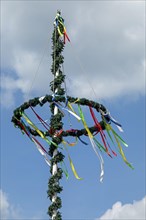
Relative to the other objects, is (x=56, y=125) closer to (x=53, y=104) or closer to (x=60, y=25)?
(x=53, y=104)

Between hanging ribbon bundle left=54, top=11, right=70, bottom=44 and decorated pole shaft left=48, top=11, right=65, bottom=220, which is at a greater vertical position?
hanging ribbon bundle left=54, top=11, right=70, bottom=44

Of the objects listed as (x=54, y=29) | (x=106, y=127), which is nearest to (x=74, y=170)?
(x=106, y=127)

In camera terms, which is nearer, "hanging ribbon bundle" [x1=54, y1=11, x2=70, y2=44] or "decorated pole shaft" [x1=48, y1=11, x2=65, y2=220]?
"decorated pole shaft" [x1=48, y1=11, x2=65, y2=220]

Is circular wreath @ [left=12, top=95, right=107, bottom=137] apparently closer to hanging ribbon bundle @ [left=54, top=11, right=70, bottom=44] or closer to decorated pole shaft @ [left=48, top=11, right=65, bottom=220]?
decorated pole shaft @ [left=48, top=11, right=65, bottom=220]

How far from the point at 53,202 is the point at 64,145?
9.39ft

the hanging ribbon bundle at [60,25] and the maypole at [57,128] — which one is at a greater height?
the hanging ribbon bundle at [60,25]

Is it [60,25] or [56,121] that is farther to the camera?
[60,25]

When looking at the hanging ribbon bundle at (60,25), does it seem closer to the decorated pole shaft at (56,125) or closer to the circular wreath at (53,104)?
the decorated pole shaft at (56,125)

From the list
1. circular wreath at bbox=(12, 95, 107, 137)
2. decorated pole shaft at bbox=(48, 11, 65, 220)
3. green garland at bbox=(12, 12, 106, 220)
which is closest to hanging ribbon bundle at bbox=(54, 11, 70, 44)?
decorated pole shaft at bbox=(48, 11, 65, 220)

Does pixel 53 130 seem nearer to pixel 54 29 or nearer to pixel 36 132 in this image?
pixel 36 132

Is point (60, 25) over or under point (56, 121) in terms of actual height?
over

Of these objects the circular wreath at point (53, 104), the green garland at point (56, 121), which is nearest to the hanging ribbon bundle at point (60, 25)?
the green garland at point (56, 121)

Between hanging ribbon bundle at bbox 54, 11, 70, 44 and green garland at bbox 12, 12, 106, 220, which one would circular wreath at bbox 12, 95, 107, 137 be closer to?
green garland at bbox 12, 12, 106, 220

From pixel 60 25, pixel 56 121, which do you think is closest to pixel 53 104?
pixel 56 121
